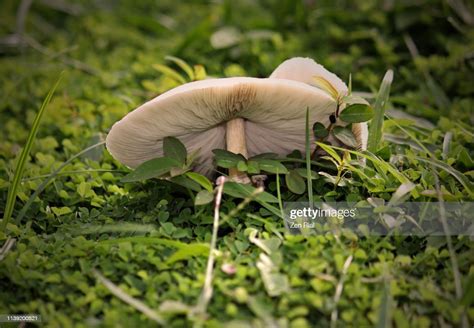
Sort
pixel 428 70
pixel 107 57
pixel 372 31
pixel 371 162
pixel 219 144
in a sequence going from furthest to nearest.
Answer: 1. pixel 107 57
2. pixel 372 31
3. pixel 428 70
4. pixel 219 144
5. pixel 371 162

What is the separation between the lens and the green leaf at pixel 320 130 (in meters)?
1.70

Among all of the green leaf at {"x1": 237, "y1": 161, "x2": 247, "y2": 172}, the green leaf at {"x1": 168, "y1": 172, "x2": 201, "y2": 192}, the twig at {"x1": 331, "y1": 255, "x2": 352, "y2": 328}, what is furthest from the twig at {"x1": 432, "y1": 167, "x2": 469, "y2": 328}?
the green leaf at {"x1": 168, "y1": 172, "x2": 201, "y2": 192}

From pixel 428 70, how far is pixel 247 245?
177 cm

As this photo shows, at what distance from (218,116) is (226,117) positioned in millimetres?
44

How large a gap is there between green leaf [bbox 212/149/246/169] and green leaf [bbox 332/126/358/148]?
1.01ft

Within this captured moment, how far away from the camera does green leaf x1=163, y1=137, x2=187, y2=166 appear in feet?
5.42

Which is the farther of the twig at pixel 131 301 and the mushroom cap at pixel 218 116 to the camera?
the mushroom cap at pixel 218 116

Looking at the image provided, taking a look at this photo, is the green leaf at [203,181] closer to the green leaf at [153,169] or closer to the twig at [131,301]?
the green leaf at [153,169]

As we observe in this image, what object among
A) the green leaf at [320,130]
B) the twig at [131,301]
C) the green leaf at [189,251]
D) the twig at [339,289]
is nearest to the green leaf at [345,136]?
the green leaf at [320,130]

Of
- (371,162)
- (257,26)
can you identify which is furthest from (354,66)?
(371,162)

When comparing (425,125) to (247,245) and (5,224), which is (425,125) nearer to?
(247,245)

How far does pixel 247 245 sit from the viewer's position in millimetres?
1514

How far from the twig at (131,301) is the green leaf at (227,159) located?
0.49 m

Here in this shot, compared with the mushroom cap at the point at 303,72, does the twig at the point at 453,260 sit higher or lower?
lower
